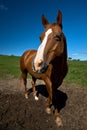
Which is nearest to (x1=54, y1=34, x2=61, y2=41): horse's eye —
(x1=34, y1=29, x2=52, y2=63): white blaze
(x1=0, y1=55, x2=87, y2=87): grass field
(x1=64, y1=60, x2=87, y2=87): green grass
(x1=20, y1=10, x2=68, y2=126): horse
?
(x1=20, y1=10, x2=68, y2=126): horse

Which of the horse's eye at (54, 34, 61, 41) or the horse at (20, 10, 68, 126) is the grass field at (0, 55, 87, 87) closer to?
the horse at (20, 10, 68, 126)

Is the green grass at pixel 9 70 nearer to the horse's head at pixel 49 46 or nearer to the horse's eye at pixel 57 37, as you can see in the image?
the horse's head at pixel 49 46

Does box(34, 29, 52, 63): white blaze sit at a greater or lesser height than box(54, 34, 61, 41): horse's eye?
lesser

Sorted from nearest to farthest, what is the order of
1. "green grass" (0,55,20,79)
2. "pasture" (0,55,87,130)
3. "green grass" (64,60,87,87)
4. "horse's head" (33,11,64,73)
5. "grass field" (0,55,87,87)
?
1. "horse's head" (33,11,64,73)
2. "pasture" (0,55,87,130)
3. "green grass" (64,60,87,87)
4. "grass field" (0,55,87,87)
5. "green grass" (0,55,20,79)

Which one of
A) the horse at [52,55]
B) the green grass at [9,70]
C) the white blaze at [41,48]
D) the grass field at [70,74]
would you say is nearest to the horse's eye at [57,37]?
the horse at [52,55]

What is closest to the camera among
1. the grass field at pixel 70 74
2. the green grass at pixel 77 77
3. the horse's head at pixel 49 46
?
the horse's head at pixel 49 46

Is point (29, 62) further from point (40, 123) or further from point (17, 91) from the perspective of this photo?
point (40, 123)

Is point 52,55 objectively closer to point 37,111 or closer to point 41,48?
point 41,48

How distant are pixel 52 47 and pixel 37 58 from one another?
604 millimetres

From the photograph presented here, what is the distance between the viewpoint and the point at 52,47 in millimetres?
5699

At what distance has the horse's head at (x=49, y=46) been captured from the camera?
5334 millimetres

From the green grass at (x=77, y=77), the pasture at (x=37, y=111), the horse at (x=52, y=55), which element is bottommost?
the pasture at (x=37, y=111)

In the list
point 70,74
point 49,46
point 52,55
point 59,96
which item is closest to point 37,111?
point 59,96

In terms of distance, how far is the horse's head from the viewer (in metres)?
5.33
